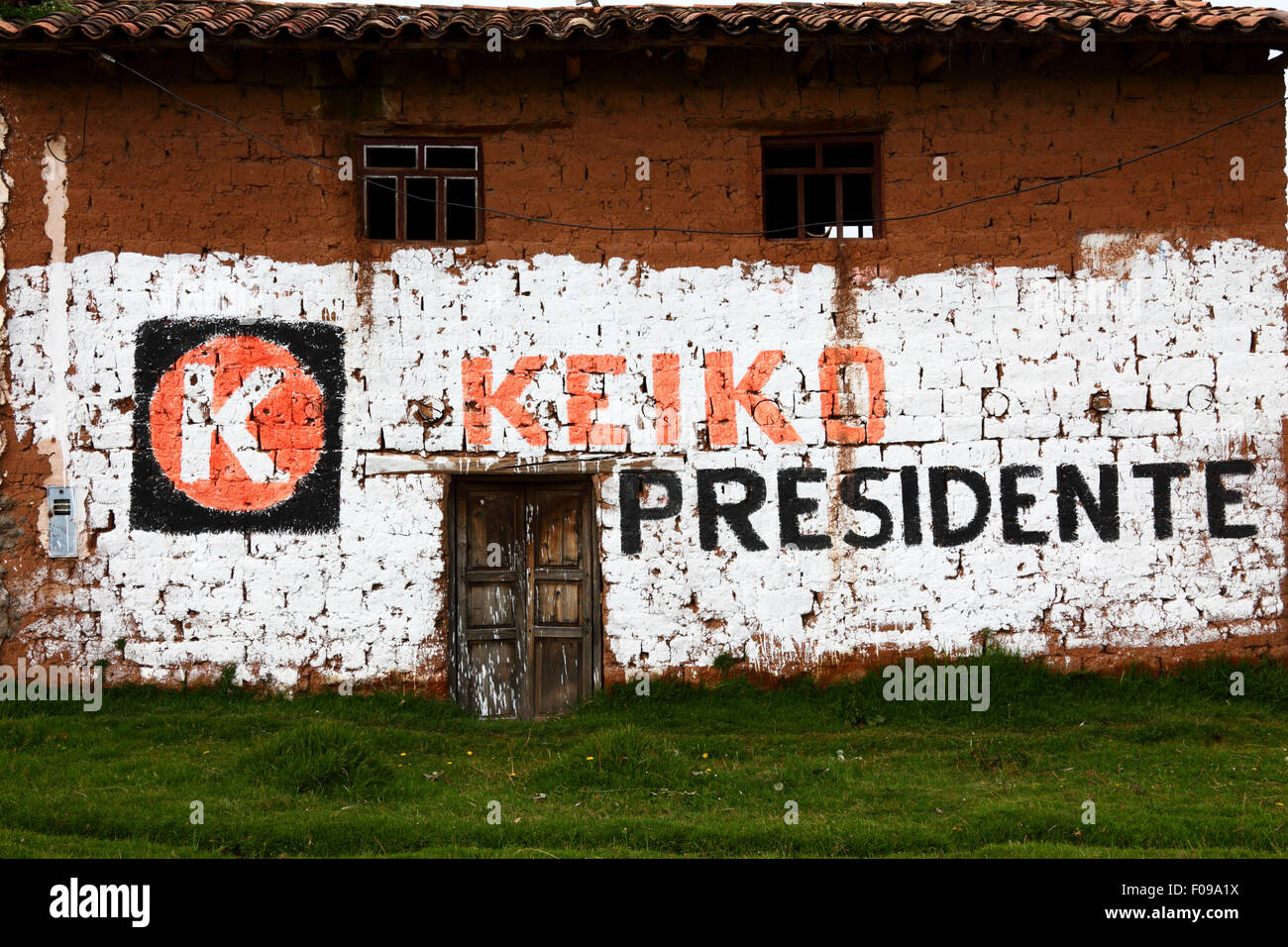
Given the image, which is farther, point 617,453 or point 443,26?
point 617,453

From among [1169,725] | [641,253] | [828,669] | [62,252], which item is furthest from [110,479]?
[1169,725]

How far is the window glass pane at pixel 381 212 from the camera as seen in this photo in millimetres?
7617

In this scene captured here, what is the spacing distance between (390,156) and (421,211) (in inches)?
19.0

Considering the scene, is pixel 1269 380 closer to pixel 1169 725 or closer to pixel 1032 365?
pixel 1032 365

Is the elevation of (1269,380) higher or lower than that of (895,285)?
lower

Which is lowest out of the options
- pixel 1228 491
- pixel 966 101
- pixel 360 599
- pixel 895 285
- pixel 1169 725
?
pixel 1169 725

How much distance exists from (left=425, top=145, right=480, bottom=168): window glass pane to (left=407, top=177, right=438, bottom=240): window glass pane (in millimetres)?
149

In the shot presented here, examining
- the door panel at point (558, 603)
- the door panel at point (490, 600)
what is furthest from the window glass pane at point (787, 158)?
the door panel at point (558, 603)

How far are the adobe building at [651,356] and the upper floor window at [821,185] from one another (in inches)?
5.8

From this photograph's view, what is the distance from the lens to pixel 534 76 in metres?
7.55

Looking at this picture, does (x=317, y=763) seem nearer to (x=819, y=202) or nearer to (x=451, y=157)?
(x=451, y=157)

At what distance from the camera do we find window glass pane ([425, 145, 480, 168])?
7645 millimetres

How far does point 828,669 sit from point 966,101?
14.4ft

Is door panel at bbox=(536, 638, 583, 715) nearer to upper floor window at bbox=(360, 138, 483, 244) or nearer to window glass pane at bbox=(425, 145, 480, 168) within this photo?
upper floor window at bbox=(360, 138, 483, 244)
